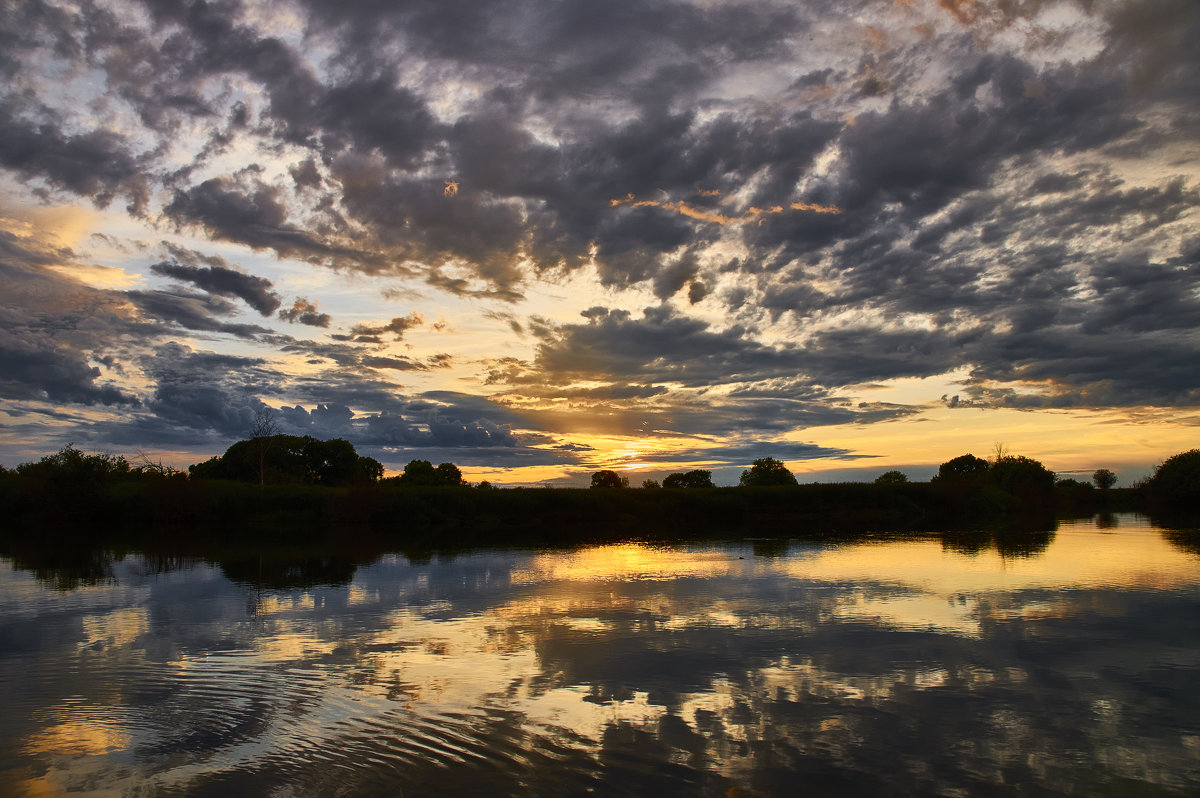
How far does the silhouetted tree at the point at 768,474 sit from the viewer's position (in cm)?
11325

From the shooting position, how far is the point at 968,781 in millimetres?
7055

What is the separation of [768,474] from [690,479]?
13328 millimetres

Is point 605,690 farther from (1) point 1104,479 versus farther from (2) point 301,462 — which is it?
(1) point 1104,479

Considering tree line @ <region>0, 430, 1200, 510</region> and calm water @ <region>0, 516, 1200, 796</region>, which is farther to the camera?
tree line @ <region>0, 430, 1200, 510</region>

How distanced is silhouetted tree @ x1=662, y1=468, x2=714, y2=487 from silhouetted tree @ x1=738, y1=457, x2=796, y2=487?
638 centimetres

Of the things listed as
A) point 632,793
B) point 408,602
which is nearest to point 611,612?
point 408,602

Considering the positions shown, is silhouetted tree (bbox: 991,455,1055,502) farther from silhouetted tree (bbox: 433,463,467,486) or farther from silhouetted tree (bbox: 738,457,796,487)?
silhouetted tree (bbox: 433,463,467,486)

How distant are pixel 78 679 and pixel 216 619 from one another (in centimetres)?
503

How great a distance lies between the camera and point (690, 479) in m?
120

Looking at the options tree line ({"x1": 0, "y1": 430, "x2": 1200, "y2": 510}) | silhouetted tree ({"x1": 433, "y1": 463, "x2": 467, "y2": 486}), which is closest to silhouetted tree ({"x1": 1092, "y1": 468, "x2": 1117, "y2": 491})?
tree line ({"x1": 0, "y1": 430, "x2": 1200, "y2": 510})

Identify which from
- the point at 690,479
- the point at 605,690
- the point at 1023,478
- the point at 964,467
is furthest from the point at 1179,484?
the point at 605,690

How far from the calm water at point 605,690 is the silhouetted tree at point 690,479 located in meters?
97.7

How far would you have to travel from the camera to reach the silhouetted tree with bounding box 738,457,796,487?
11325cm

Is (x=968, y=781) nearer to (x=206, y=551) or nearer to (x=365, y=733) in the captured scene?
(x=365, y=733)
